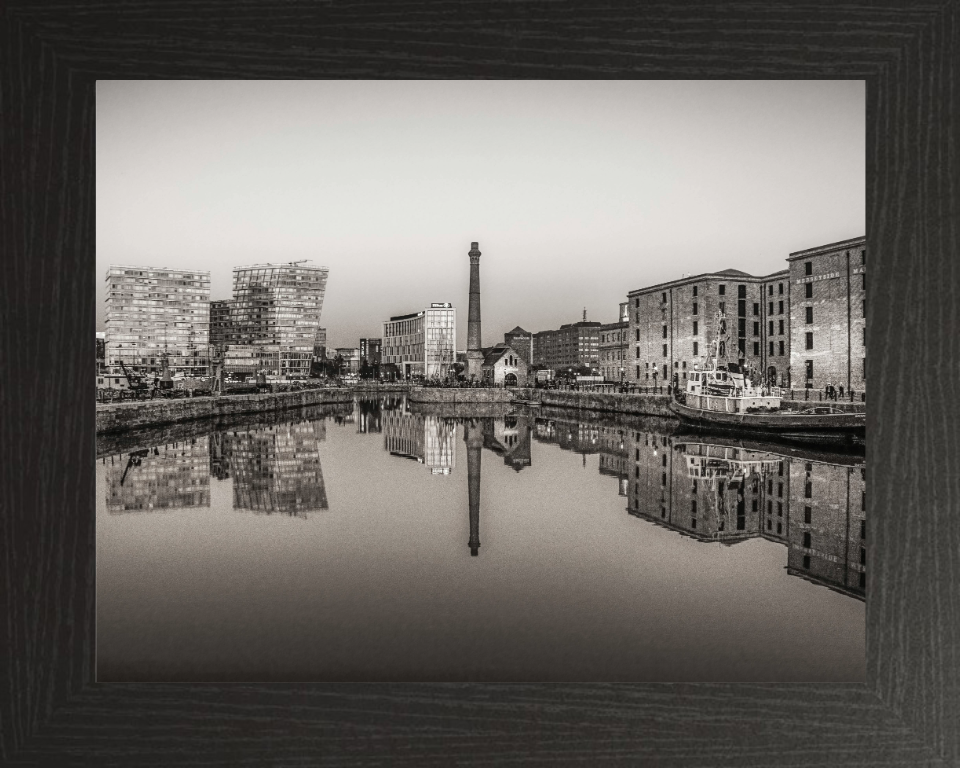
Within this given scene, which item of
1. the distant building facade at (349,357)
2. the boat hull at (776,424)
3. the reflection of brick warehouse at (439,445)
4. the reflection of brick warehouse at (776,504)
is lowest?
the reflection of brick warehouse at (776,504)

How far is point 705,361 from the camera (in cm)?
1198

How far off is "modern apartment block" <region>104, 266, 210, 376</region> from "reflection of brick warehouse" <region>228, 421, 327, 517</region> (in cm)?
255

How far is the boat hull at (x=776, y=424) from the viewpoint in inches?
531

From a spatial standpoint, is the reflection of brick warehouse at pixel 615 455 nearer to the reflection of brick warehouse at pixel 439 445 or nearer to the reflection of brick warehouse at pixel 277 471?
the reflection of brick warehouse at pixel 439 445

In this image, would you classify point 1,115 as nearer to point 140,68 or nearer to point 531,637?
point 140,68

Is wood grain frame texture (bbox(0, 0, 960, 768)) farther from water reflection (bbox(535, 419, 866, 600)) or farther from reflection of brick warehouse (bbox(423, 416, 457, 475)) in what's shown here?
reflection of brick warehouse (bbox(423, 416, 457, 475))

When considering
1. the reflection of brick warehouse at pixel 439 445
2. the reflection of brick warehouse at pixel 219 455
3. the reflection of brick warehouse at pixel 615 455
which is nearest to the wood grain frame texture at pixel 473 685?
the reflection of brick warehouse at pixel 615 455

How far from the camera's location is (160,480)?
10.9m

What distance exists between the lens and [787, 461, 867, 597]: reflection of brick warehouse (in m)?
5.70

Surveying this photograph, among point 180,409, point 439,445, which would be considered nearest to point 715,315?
point 439,445

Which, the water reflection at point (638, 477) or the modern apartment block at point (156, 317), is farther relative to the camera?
the water reflection at point (638, 477)

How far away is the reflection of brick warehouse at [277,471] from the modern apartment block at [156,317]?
2.55m

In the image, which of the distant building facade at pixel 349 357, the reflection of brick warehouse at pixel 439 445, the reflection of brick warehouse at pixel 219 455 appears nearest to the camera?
the distant building facade at pixel 349 357

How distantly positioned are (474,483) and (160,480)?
5352mm
